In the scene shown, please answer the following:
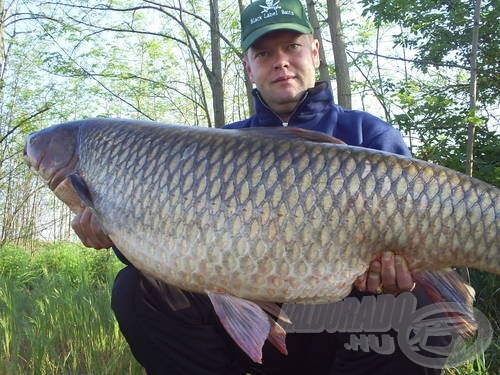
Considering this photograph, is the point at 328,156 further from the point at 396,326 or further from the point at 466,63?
the point at 466,63

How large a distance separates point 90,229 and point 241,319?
796 millimetres

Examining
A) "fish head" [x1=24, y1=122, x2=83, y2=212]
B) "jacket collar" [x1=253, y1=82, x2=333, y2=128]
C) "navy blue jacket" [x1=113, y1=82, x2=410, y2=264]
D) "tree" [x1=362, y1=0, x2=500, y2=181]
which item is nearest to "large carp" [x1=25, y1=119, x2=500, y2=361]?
"fish head" [x1=24, y1=122, x2=83, y2=212]

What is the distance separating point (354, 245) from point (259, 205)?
13.6 inches

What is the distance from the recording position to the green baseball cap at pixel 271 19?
102 inches

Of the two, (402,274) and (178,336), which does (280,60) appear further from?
(178,336)

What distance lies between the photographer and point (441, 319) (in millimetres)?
1945

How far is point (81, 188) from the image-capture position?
6.56 feet

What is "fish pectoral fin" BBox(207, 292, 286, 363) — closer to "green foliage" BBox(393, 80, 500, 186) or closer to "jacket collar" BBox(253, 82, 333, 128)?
"jacket collar" BBox(253, 82, 333, 128)

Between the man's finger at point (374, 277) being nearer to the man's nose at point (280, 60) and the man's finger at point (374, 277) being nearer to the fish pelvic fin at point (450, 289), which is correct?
the fish pelvic fin at point (450, 289)

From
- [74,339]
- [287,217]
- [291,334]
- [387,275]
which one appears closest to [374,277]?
[387,275]

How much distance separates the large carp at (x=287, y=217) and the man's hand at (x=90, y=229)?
0.26m

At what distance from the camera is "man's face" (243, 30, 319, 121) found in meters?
2.64

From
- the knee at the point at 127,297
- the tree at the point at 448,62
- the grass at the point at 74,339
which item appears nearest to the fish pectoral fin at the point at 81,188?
the knee at the point at 127,297

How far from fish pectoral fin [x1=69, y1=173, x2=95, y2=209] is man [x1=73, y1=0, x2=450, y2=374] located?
14cm
